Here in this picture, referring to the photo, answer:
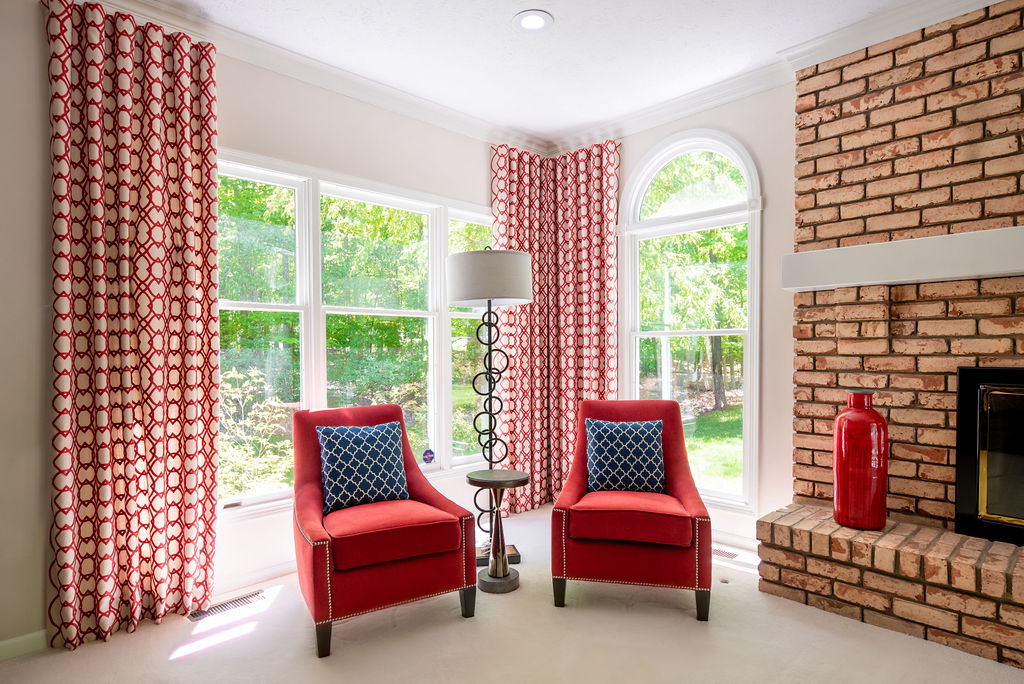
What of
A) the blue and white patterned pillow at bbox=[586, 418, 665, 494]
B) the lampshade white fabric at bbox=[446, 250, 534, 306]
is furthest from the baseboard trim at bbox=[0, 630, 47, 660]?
the blue and white patterned pillow at bbox=[586, 418, 665, 494]

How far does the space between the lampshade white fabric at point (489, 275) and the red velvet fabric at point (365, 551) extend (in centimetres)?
105

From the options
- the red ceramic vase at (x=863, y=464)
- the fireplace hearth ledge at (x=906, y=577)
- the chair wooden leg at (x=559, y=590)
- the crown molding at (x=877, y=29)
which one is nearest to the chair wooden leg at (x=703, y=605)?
the fireplace hearth ledge at (x=906, y=577)

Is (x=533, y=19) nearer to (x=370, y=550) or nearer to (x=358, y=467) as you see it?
(x=358, y=467)

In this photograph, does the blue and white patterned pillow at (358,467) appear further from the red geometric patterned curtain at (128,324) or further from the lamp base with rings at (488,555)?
the lamp base with rings at (488,555)

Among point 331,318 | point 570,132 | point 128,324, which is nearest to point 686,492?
point 331,318

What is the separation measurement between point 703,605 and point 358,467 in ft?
5.61

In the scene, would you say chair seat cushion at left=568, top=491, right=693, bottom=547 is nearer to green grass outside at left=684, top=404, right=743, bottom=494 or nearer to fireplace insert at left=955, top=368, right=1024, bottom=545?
green grass outside at left=684, top=404, right=743, bottom=494

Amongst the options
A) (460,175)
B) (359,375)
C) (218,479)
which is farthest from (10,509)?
(460,175)

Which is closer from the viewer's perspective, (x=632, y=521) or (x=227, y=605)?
(x=632, y=521)

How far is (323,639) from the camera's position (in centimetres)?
236

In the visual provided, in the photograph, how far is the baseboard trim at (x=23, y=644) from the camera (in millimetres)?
2369

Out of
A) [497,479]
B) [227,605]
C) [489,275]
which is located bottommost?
[227,605]

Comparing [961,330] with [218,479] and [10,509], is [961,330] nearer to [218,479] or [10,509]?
[218,479]

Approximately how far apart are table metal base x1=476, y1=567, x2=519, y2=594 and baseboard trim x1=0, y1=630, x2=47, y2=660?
187cm
